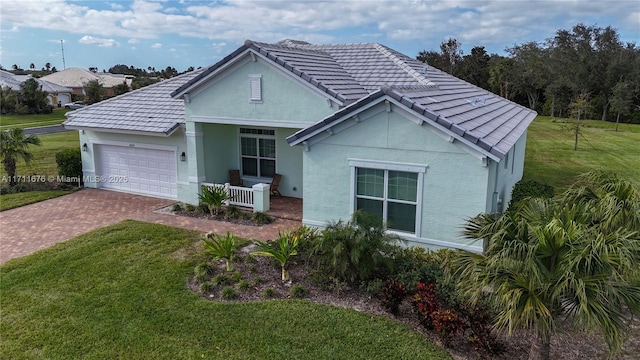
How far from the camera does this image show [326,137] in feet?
39.1

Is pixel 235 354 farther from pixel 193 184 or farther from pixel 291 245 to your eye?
pixel 193 184

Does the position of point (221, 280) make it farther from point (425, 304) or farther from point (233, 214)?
point (233, 214)

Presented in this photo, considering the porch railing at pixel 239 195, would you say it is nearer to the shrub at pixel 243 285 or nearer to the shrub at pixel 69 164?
the shrub at pixel 243 285

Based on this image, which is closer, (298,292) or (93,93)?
(298,292)

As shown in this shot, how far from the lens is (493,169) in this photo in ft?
34.6

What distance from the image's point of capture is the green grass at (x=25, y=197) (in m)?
Answer: 16.7

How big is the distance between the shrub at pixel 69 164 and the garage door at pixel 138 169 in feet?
3.62

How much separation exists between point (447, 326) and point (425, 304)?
57cm

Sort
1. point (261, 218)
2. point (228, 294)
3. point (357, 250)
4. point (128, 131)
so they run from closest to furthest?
point (357, 250), point (228, 294), point (261, 218), point (128, 131)

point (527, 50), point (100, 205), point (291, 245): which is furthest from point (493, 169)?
point (527, 50)

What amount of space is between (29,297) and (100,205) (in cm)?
754

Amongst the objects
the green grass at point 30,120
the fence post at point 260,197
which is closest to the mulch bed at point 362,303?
the fence post at point 260,197

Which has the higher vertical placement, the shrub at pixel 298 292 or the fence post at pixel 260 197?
the fence post at pixel 260 197

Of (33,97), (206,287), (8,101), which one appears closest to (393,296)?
(206,287)
